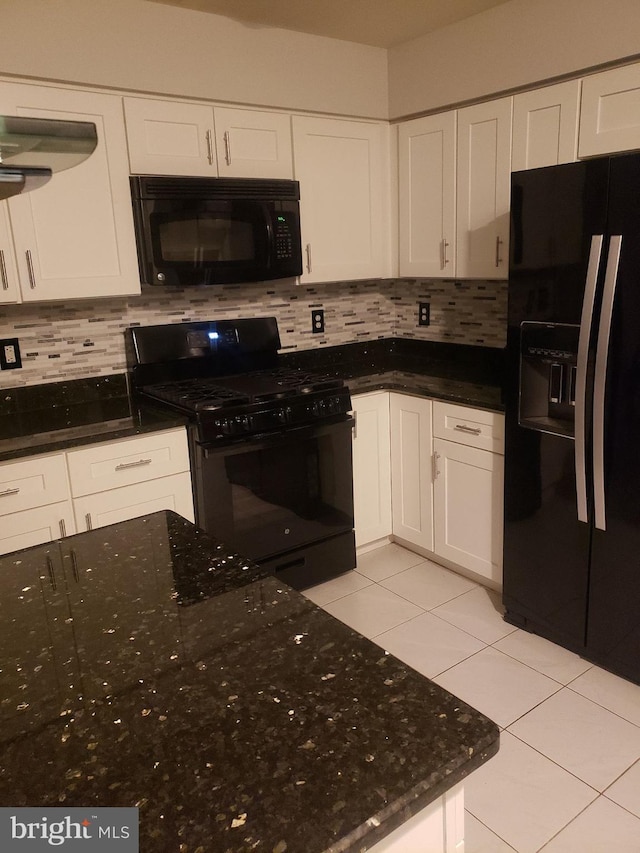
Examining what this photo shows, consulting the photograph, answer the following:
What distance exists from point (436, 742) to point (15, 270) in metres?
2.19

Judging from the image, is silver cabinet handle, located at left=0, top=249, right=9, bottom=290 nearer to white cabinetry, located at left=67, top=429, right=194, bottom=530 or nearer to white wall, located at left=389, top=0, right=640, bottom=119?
white cabinetry, located at left=67, top=429, right=194, bottom=530

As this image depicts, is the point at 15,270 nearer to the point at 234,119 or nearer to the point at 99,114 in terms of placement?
the point at 99,114

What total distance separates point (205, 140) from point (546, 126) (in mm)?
1346

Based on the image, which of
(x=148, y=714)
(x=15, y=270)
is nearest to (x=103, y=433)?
(x=15, y=270)

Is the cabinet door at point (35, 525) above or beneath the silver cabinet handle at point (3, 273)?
beneath

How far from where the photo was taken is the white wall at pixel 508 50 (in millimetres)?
2262

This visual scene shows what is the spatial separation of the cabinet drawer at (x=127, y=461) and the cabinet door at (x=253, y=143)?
1.17 meters

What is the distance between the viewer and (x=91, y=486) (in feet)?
7.76

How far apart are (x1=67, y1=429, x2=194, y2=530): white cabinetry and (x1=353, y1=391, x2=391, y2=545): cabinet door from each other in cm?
89

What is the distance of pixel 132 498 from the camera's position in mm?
2469
